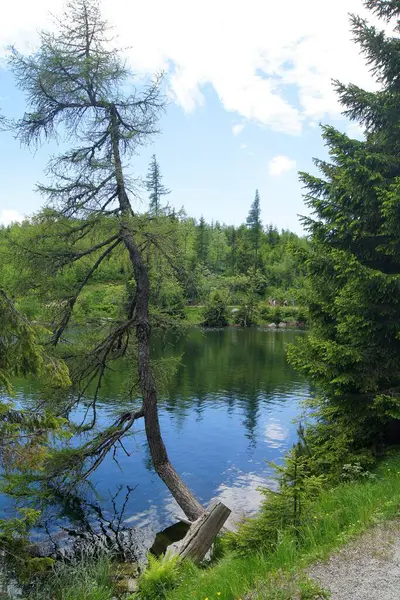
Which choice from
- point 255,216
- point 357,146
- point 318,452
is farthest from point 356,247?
point 255,216

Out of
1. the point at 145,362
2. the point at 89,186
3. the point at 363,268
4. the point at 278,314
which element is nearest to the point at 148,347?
the point at 145,362

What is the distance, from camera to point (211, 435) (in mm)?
20719

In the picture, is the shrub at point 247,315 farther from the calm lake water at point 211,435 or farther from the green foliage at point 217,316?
the calm lake water at point 211,435

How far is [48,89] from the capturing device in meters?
11.0

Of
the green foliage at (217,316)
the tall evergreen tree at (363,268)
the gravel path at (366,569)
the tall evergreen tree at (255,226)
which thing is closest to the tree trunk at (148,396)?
the tall evergreen tree at (363,268)

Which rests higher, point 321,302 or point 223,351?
point 321,302

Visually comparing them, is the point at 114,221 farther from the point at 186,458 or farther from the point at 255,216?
the point at 255,216

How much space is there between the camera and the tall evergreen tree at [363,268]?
28.2ft

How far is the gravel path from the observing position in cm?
459

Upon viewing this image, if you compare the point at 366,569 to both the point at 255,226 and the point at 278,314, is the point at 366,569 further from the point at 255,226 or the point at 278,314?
the point at 255,226

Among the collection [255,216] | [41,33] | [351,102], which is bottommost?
[351,102]

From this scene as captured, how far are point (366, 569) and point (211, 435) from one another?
16163 mm

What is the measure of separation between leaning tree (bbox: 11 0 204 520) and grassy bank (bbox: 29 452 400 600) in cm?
410

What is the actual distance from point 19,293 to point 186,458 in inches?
425
